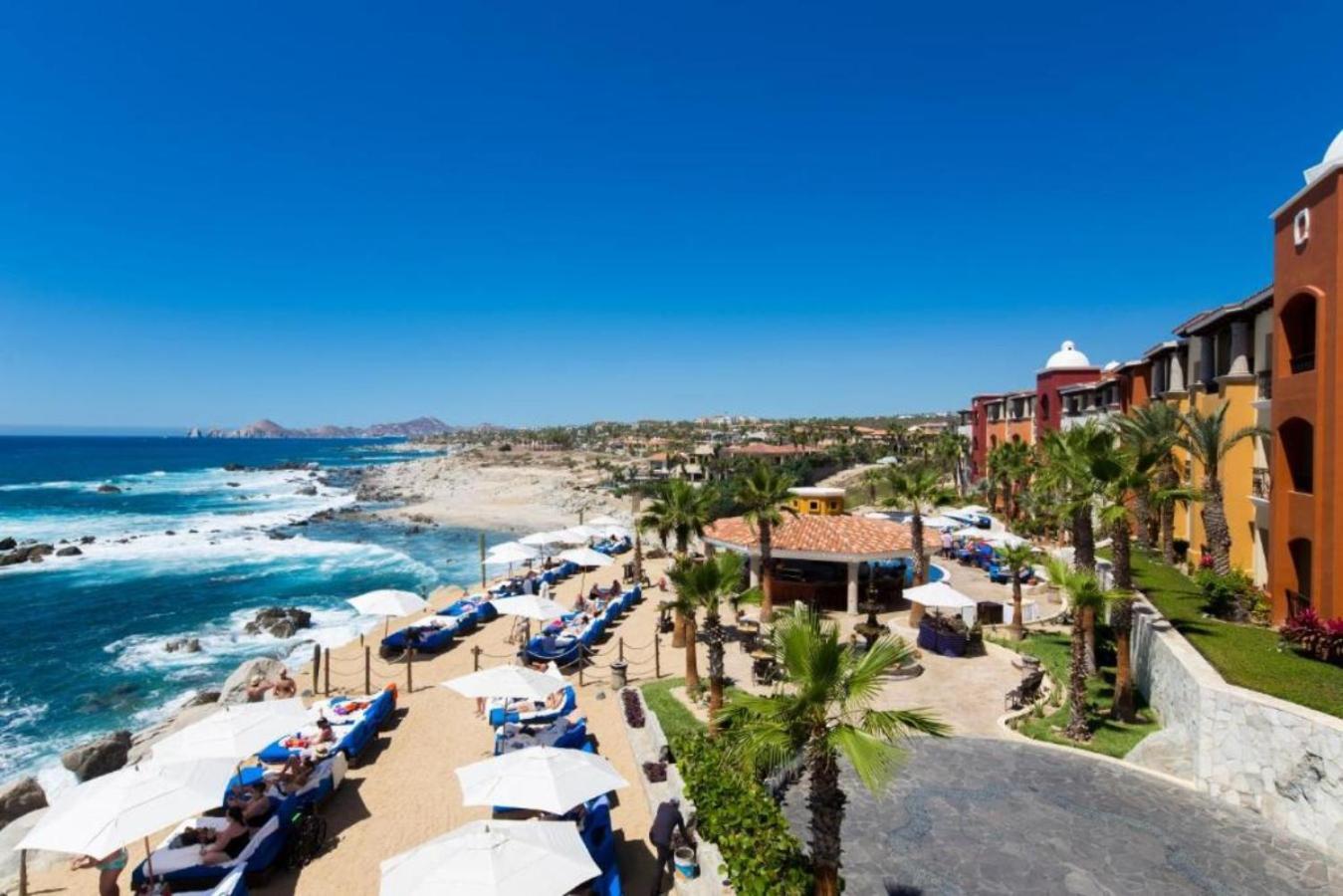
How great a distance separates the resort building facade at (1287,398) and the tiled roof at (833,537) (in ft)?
29.3

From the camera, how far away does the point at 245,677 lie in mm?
19219

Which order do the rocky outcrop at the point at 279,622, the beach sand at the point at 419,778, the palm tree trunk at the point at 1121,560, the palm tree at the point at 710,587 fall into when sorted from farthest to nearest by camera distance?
the rocky outcrop at the point at 279,622 < the palm tree trunk at the point at 1121,560 < the palm tree at the point at 710,587 < the beach sand at the point at 419,778

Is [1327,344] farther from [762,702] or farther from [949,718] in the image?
[762,702]

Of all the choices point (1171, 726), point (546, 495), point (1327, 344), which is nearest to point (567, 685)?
point (1171, 726)

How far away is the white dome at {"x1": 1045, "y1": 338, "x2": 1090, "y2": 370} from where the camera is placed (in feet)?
128

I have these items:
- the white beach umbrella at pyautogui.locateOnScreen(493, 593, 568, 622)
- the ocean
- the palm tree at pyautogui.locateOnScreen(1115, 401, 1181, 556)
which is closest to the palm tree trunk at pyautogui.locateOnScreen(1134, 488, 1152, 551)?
the palm tree at pyautogui.locateOnScreen(1115, 401, 1181, 556)

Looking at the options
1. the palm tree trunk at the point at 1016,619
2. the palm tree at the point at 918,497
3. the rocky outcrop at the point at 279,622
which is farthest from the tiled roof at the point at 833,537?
the rocky outcrop at the point at 279,622

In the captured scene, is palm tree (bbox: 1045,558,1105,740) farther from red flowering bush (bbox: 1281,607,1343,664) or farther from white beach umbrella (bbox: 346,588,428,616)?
white beach umbrella (bbox: 346,588,428,616)

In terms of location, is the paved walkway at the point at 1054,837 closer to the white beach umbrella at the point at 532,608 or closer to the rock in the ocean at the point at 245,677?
the white beach umbrella at the point at 532,608

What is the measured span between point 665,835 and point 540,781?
1.76 meters

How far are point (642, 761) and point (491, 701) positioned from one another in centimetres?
389

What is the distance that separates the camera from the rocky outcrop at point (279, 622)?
2816 cm

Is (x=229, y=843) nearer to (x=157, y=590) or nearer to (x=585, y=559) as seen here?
(x=585, y=559)

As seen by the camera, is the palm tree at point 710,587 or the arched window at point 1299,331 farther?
the arched window at point 1299,331
